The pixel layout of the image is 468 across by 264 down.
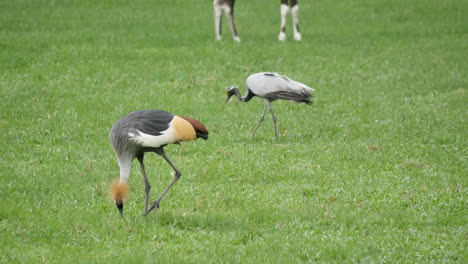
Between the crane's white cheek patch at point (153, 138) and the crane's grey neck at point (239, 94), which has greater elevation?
the crane's white cheek patch at point (153, 138)

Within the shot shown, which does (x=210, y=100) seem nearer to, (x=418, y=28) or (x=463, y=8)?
(x=418, y=28)

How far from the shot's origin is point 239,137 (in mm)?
13039

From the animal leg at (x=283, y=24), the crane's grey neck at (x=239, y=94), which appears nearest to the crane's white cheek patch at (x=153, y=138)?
the crane's grey neck at (x=239, y=94)

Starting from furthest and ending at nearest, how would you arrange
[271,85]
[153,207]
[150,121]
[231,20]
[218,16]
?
[218,16], [231,20], [271,85], [153,207], [150,121]

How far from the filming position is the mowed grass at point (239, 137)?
25.0 feet

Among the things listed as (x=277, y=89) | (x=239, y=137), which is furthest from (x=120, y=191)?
(x=239, y=137)

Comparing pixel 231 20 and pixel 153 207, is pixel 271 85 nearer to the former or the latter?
pixel 153 207

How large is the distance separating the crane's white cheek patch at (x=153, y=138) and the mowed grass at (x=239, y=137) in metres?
0.89

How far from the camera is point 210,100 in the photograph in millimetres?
15773

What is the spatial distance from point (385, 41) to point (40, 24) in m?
10.1

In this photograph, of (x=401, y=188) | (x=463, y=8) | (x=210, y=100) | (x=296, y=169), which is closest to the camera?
(x=401, y=188)

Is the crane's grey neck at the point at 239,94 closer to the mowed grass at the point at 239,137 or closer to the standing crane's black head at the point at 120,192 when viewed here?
the mowed grass at the point at 239,137

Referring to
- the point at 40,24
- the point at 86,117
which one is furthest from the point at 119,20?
the point at 86,117

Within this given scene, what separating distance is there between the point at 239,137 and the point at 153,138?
5.37 meters
